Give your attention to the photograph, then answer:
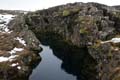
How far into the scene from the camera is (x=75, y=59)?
113 meters

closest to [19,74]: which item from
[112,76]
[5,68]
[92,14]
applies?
[5,68]

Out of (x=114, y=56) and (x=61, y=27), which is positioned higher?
(x=114, y=56)

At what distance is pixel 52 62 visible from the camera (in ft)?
364

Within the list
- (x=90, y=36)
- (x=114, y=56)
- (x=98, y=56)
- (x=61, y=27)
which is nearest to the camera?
(x=114, y=56)

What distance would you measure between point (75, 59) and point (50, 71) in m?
22.2

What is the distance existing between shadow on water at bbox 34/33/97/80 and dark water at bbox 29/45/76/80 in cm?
235

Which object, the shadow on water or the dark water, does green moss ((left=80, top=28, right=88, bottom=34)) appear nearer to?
the shadow on water

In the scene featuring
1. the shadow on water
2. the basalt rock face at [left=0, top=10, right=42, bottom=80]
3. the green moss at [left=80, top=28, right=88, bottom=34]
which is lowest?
the shadow on water

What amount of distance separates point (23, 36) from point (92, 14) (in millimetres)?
49841

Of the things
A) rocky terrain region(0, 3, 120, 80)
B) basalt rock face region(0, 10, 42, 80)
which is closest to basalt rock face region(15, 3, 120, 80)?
rocky terrain region(0, 3, 120, 80)

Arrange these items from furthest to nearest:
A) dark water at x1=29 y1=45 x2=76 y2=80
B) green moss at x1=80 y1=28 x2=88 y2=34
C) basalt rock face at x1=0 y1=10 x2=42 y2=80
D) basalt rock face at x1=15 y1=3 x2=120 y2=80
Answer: green moss at x1=80 y1=28 x2=88 y2=34 → dark water at x1=29 y1=45 x2=76 y2=80 → basalt rock face at x1=0 y1=10 x2=42 y2=80 → basalt rock face at x1=15 y1=3 x2=120 y2=80

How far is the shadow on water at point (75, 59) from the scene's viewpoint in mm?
89581

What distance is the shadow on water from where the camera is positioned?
89581 millimetres

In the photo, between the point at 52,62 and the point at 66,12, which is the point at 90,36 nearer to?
the point at 52,62
